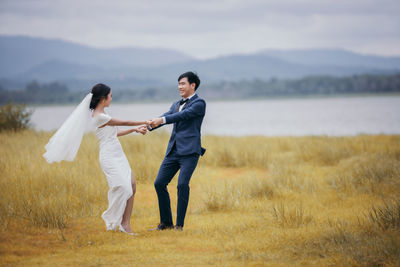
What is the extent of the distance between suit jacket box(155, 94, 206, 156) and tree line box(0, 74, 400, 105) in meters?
98.7

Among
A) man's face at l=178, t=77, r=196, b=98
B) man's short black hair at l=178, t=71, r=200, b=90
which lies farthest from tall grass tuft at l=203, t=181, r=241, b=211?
man's short black hair at l=178, t=71, r=200, b=90

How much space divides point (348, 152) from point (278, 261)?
31.5 ft

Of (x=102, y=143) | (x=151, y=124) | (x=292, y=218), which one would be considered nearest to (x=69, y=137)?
(x=102, y=143)

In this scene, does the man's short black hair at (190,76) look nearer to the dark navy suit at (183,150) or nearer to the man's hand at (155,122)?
the dark navy suit at (183,150)

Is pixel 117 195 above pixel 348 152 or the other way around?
above

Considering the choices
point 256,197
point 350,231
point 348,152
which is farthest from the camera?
point 348,152

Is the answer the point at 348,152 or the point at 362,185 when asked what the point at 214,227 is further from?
the point at 348,152

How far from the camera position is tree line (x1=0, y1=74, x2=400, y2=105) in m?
107

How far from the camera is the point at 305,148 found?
14.5 meters

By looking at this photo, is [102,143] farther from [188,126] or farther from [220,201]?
[220,201]

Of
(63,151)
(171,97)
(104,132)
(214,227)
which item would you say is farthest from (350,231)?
(171,97)

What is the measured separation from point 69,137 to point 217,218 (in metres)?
2.95

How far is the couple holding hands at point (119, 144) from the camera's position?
5832 mm

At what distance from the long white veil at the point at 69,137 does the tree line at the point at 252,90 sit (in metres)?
98.2
